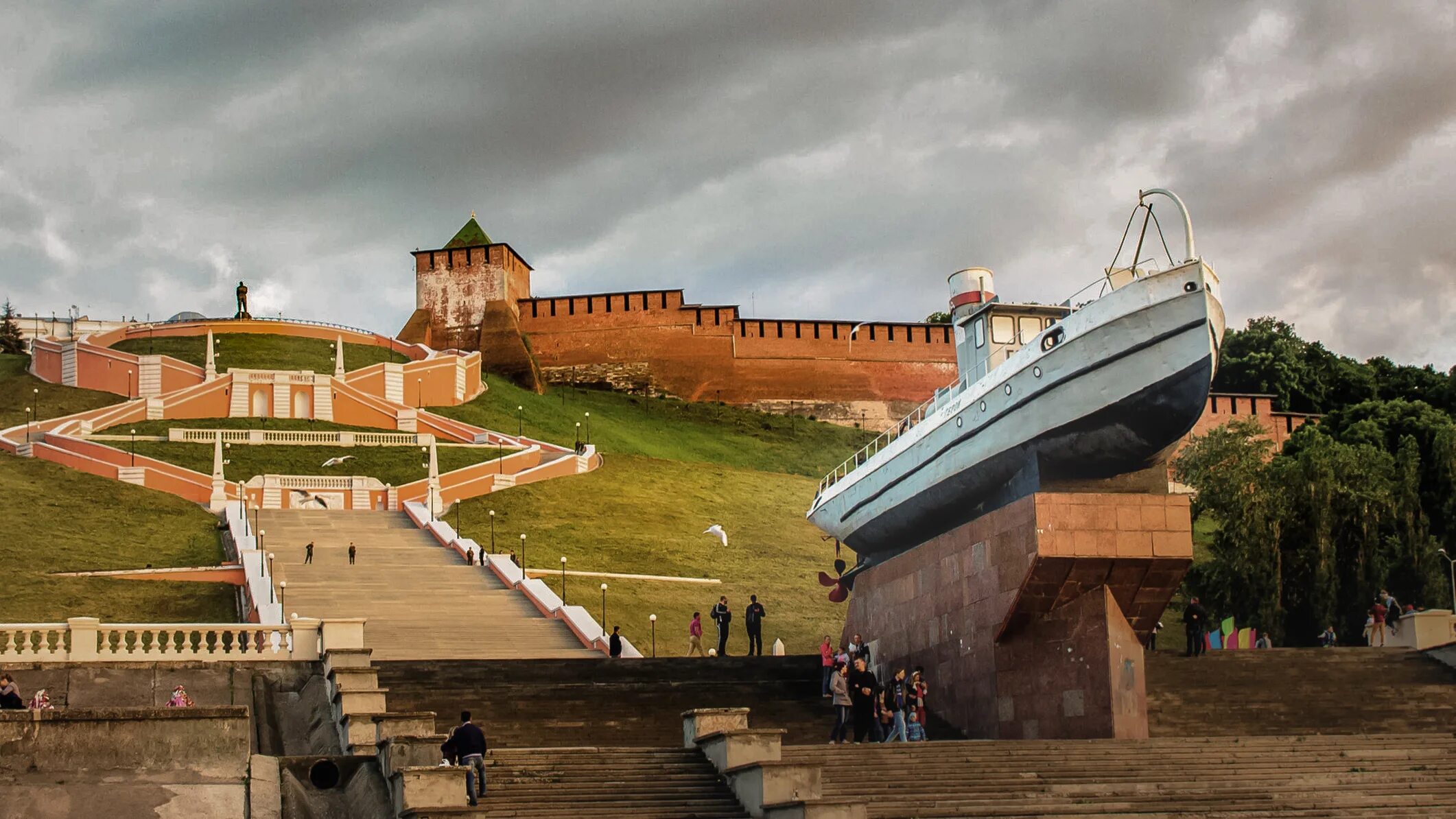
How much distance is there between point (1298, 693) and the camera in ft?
60.0

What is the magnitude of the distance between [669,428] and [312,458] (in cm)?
1700

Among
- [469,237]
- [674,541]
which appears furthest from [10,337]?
[674,541]

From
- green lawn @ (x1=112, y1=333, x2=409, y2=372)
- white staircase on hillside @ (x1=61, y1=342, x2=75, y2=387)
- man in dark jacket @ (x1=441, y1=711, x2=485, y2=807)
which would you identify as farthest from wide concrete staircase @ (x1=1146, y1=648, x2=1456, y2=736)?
white staircase on hillside @ (x1=61, y1=342, x2=75, y2=387)

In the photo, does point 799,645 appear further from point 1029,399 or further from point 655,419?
point 655,419

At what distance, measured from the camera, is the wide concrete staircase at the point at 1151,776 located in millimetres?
12977

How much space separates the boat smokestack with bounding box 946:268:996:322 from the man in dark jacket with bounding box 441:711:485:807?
11.1 m

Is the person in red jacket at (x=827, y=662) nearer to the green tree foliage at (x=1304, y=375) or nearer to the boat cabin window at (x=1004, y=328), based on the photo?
the boat cabin window at (x=1004, y=328)

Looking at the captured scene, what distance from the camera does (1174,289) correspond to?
17.1 meters

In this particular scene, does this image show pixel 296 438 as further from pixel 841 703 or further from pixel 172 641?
pixel 841 703

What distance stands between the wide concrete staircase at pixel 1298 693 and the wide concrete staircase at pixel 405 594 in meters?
8.90

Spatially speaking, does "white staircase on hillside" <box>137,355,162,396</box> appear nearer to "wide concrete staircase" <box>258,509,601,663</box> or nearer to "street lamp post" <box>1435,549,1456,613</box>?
"wide concrete staircase" <box>258,509,601,663</box>

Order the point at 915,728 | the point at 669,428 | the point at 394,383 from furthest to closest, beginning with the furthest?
1. the point at 669,428
2. the point at 394,383
3. the point at 915,728

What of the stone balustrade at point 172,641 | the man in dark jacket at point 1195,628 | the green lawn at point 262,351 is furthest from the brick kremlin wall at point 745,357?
the stone balustrade at point 172,641

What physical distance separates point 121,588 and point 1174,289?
64.2 ft
